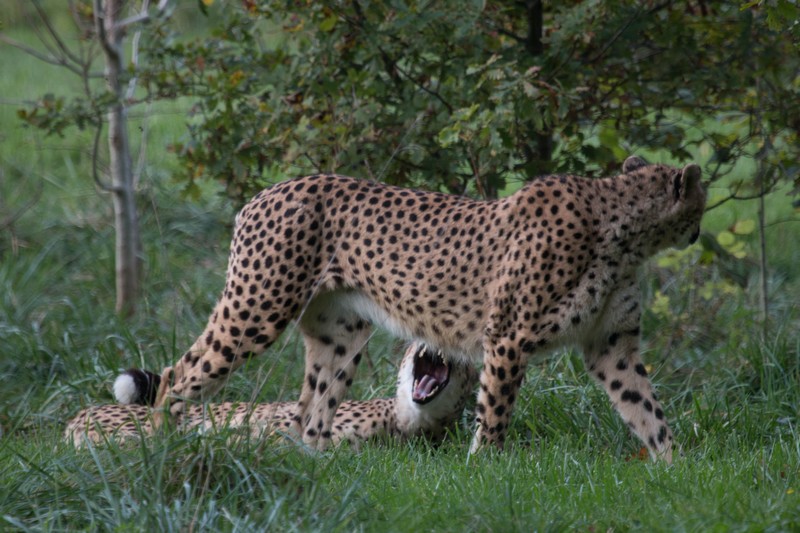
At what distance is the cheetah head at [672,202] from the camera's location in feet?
15.0

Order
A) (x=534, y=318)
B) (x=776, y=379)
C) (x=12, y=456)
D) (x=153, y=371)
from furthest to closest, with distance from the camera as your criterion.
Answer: (x=153, y=371)
(x=776, y=379)
(x=534, y=318)
(x=12, y=456)

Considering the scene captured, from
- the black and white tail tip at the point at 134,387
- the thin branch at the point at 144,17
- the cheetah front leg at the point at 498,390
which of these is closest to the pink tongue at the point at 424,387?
the cheetah front leg at the point at 498,390

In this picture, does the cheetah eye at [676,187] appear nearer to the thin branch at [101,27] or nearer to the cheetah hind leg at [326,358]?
the cheetah hind leg at [326,358]

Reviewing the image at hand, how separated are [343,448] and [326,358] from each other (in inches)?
29.8

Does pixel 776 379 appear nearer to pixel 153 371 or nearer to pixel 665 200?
pixel 665 200

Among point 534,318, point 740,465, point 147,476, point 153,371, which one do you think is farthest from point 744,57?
point 147,476

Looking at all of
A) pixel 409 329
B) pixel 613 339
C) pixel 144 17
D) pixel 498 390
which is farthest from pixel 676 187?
pixel 144 17

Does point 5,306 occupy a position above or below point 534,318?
below

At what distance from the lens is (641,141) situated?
6.10 metres

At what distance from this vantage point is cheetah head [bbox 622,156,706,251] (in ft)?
15.0

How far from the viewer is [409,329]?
487cm

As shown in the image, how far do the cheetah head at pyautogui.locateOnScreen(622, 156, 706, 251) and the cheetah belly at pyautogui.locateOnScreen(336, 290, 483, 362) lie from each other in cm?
84

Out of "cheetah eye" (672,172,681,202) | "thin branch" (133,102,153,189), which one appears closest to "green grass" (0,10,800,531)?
"thin branch" (133,102,153,189)

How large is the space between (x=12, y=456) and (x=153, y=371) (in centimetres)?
194
